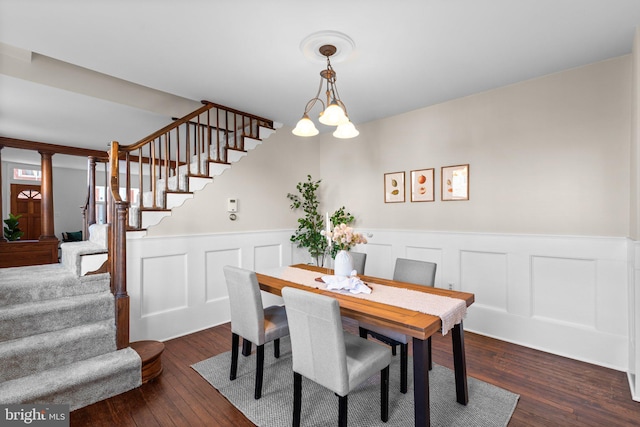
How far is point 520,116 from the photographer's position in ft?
9.37

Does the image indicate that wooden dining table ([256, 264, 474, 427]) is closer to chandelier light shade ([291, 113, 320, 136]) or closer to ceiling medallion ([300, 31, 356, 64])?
chandelier light shade ([291, 113, 320, 136])

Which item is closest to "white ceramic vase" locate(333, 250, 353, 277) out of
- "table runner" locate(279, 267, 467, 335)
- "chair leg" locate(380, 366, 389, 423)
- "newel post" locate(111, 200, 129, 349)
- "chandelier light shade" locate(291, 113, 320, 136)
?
"table runner" locate(279, 267, 467, 335)

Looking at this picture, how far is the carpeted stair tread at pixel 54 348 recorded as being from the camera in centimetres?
196

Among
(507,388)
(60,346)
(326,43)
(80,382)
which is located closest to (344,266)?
(507,388)

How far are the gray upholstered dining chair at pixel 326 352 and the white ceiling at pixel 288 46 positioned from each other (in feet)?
5.55

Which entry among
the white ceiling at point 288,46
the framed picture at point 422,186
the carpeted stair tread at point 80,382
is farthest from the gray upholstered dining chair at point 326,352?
the framed picture at point 422,186

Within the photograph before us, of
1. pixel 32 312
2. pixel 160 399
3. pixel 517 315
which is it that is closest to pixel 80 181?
A: pixel 32 312

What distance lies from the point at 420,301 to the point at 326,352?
27.3 inches

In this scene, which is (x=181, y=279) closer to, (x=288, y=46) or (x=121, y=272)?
(x=121, y=272)

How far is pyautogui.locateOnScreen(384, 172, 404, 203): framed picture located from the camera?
3.71 metres

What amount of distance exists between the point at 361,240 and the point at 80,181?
866 centimetres

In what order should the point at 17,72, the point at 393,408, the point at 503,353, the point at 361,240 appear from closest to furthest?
1. the point at 393,408
2. the point at 361,240
3. the point at 17,72
4. the point at 503,353

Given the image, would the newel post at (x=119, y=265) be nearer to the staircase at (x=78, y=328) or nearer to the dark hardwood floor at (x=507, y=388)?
the staircase at (x=78, y=328)

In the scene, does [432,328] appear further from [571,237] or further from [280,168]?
[280,168]
